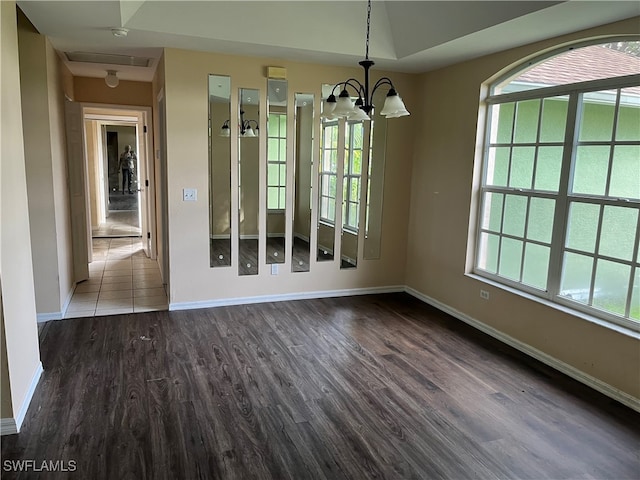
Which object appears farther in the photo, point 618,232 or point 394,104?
point 618,232

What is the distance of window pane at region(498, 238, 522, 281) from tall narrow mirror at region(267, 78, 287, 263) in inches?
85.7

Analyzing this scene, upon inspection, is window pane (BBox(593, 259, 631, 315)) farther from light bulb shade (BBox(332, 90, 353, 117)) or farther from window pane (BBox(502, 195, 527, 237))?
light bulb shade (BBox(332, 90, 353, 117))

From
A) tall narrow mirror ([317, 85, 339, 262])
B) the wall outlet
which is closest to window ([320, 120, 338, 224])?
tall narrow mirror ([317, 85, 339, 262])

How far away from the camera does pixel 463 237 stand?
4.40m

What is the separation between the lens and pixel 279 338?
387cm

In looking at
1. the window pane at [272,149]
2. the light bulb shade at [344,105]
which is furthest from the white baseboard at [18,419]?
the window pane at [272,149]

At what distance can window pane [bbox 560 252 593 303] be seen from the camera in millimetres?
3285

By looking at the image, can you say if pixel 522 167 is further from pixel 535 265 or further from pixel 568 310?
pixel 568 310

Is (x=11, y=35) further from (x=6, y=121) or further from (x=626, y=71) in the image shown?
(x=626, y=71)

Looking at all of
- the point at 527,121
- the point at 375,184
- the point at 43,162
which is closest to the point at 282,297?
the point at 375,184

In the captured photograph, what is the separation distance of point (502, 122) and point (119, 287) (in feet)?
14.6

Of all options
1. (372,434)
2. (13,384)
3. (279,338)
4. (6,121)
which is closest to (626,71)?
(372,434)

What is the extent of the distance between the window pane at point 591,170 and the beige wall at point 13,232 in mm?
3698

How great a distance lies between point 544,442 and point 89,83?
20.3 feet
